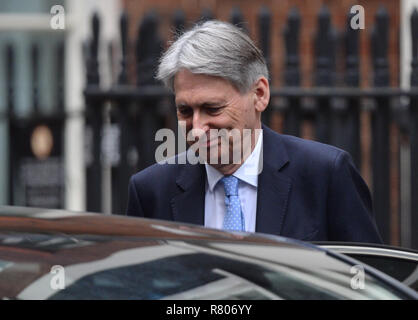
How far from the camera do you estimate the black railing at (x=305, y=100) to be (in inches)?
254

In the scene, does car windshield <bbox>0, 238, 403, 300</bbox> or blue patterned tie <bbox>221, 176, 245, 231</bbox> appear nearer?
car windshield <bbox>0, 238, 403, 300</bbox>

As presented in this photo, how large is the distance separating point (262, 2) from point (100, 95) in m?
1.93

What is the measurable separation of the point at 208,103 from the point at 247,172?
0.93ft

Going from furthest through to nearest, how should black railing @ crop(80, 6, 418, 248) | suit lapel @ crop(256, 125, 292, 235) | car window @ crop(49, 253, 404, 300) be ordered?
black railing @ crop(80, 6, 418, 248) < suit lapel @ crop(256, 125, 292, 235) < car window @ crop(49, 253, 404, 300)

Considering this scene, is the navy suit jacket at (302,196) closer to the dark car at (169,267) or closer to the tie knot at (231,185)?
the tie knot at (231,185)

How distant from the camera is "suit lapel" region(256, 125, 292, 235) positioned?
11.0 feet

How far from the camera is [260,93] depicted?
3461 millimetres

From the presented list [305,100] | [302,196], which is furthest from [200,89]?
[305,100]

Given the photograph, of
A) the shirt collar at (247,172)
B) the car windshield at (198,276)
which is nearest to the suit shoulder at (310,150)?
the shirt collar at (247,172)

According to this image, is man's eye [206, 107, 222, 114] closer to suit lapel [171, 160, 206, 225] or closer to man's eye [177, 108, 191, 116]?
man's eye [177, 108, 191, 116]

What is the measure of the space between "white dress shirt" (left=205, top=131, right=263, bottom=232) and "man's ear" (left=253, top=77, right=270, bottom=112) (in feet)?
0.45

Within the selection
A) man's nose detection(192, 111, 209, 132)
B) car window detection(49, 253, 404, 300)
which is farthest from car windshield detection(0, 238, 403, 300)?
man's nose detection(192, 111, 209, 132)

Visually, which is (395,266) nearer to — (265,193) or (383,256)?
(383,256)
